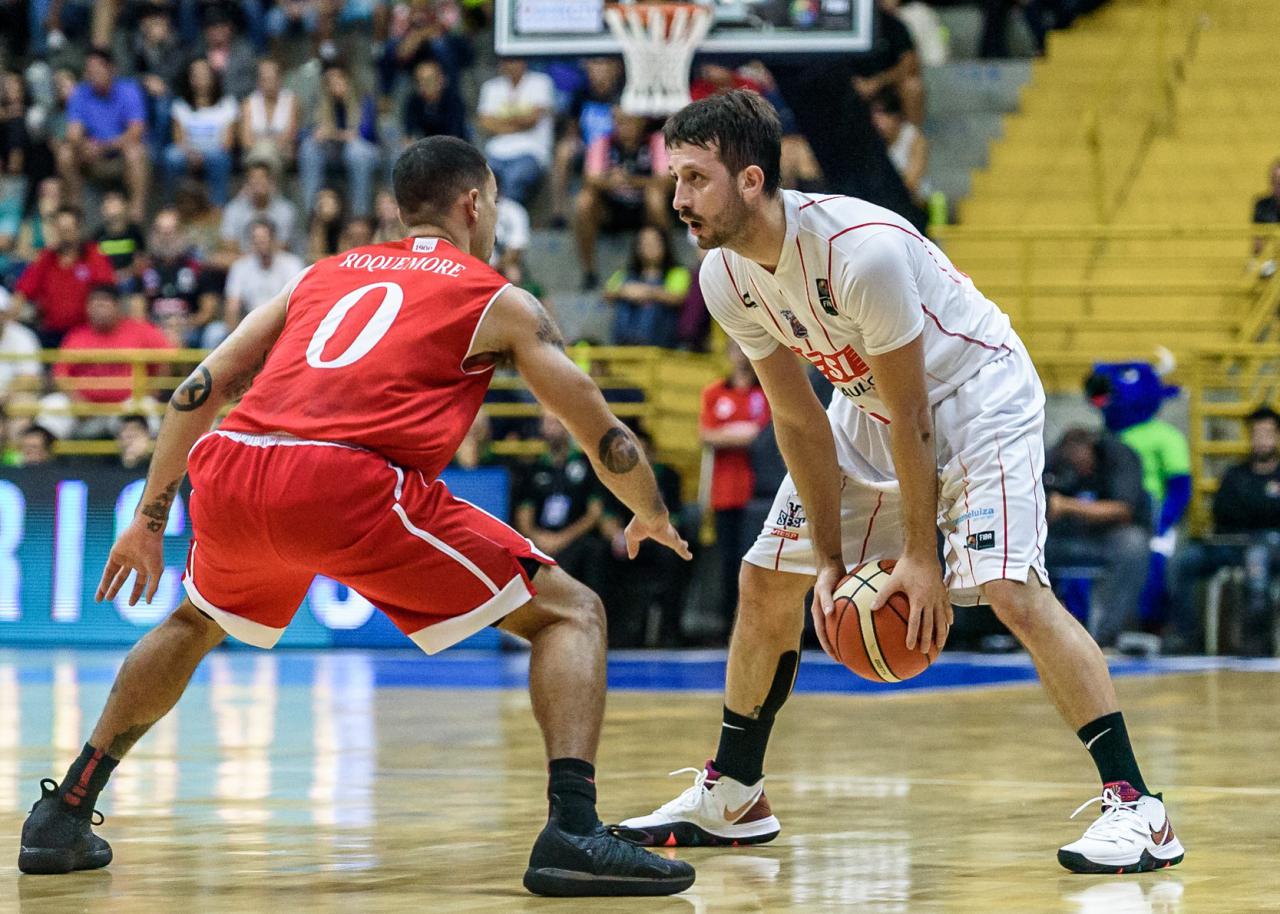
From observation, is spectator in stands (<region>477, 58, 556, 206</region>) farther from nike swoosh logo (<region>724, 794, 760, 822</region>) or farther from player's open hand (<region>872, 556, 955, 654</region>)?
player's open hand (<region>872, 556, 955, 654</region>)

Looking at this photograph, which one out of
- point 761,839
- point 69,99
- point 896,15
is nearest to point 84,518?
point 69,99

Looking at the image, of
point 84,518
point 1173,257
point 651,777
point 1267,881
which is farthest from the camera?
point 1173,257

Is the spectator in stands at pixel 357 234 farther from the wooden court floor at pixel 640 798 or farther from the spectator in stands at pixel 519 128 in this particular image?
the wooden court floor at pixel 640 798

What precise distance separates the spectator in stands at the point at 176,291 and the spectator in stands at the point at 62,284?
0.40 metres

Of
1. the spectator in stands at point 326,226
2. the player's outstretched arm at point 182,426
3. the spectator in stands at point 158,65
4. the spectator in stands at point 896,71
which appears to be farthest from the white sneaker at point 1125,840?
the spectator in stands at point 158,65

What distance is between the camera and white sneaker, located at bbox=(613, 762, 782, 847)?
18.9 feet

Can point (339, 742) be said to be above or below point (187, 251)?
below

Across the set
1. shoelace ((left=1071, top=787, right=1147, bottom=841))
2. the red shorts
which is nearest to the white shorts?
shoelace ((left=1071, top=787, right=1147, bottom=841))

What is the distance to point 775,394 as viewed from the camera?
5.62 metres

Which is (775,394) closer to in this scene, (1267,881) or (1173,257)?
(1267,881)

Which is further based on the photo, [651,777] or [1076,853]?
[651,777]

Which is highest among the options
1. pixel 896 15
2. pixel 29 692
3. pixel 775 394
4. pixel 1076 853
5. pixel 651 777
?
pixel 896 15

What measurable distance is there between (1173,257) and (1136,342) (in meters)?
0.74

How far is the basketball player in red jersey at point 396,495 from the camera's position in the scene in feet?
16.1
